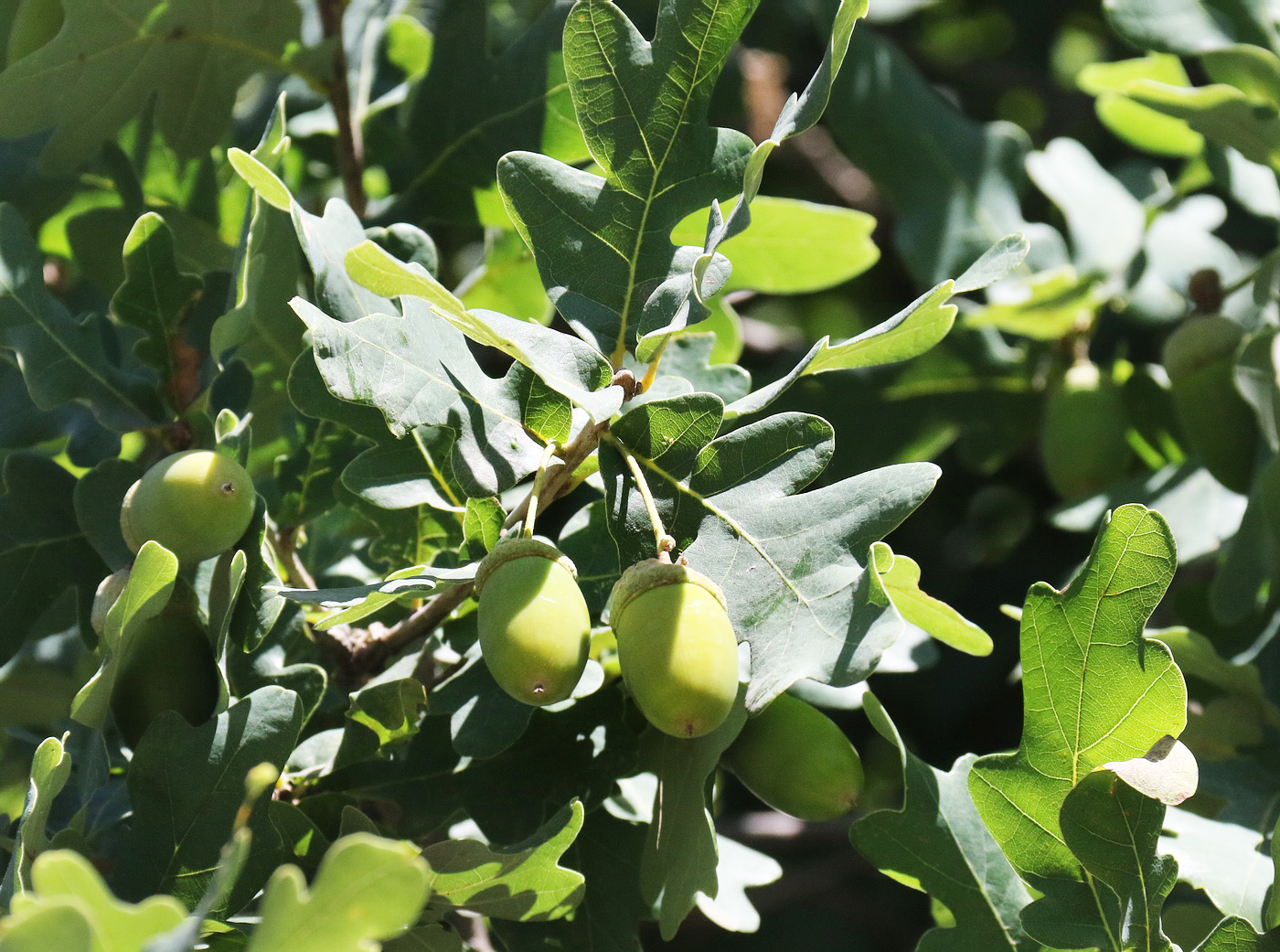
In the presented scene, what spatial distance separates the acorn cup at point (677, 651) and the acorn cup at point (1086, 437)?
4.19 ft

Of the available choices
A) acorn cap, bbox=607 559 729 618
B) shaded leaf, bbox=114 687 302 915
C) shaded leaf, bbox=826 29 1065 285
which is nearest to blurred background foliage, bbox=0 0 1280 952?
shaded leaf, bbox=826 29 1065 285

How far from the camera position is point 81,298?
2.24m

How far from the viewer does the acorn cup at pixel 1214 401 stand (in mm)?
1890

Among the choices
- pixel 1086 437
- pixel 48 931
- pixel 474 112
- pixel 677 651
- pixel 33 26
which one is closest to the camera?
pixel 48 931

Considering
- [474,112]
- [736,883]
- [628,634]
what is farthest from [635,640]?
[474,112]

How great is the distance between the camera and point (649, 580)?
43.3 inches

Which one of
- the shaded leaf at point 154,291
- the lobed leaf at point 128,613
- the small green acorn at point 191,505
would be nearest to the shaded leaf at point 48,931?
the lobed leaf at point 128,613

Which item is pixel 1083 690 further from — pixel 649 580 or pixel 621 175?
pixel 621 175

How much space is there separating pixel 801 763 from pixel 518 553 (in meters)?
0.40

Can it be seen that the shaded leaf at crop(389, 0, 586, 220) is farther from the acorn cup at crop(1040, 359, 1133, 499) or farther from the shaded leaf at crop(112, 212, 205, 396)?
the acorn cup at crop(1040, 359, 1133, 499)

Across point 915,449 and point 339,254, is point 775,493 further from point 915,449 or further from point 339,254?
point 915,449

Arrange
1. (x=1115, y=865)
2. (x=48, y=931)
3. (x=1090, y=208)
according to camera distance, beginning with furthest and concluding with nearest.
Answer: (x=1090, y=208), (x=1115, y=865), (x=48, y=931)

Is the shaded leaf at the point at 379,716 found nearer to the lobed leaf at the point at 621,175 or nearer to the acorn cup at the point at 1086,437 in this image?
the lobed leaf at the point at 621,175

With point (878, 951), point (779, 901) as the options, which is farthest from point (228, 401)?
point (878, 951)
